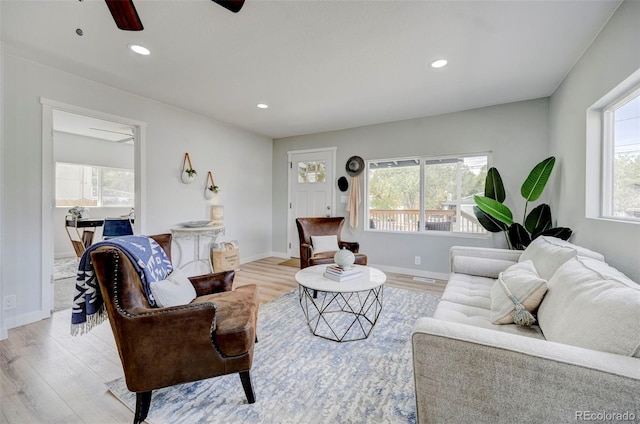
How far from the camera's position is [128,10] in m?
1.40

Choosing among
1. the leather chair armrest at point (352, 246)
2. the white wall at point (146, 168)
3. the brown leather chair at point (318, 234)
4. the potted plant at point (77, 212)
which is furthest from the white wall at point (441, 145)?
the potted plant at point (77, 212)

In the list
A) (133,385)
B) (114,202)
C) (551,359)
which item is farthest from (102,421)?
(114,202)

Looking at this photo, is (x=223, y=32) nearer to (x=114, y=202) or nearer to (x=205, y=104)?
(x=205, y=104)

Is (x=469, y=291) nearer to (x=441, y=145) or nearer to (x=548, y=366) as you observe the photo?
(x=548, y=366)

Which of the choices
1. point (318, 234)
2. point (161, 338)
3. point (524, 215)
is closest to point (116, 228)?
point (318, 234)

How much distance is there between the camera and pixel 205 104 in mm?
3498

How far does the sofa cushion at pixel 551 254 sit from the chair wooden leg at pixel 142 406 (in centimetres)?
245

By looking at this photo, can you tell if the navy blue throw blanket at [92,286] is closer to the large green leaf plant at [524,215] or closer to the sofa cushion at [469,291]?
the sofa cushion at [469,291]

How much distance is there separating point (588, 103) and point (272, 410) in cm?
330

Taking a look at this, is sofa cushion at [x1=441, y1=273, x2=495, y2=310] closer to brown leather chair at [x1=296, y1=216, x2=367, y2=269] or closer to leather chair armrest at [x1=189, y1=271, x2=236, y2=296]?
brown leather chair at [x1=296, y1=216, x2=367, y2=269]

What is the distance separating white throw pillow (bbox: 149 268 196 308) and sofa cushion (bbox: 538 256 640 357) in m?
1.98

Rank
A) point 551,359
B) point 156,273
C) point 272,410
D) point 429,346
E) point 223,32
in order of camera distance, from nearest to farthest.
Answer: point 551,359 → point 429,346 → point 272,410 → point 156,273 → point 223,32

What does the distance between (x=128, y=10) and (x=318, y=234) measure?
3.03 metres

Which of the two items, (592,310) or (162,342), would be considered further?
(162,342)
